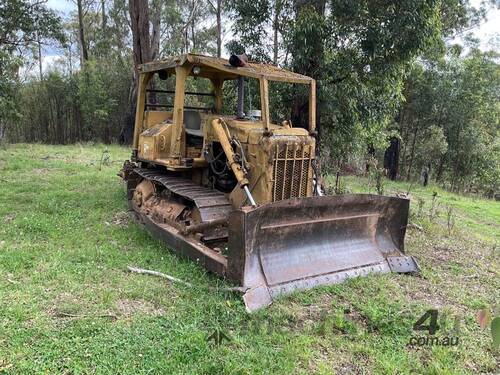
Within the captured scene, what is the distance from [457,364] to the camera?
3.19 meters

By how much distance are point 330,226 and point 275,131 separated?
120 cm

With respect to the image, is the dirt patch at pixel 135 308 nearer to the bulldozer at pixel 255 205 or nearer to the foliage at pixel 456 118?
the bulldozer at pixel 255 205

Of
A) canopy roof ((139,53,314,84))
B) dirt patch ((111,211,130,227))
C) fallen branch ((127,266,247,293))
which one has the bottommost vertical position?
fallen branch ((127,266,247,293))

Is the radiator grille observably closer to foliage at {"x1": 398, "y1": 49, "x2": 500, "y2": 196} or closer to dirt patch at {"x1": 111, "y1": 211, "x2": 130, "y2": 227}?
dirt patch at {"x1": 111, "y1": 211, "x2": 130, "y2": 227}

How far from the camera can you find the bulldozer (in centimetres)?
409

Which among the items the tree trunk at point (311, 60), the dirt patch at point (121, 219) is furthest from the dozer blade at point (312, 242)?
the tree trunk at point (311, 60)

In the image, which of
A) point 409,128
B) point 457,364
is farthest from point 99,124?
point 457,364

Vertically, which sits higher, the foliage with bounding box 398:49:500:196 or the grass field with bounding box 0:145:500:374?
the foliage with bounding box 398:49:500:196

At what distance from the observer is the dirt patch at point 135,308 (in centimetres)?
361

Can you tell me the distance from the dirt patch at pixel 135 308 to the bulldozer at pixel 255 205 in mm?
727

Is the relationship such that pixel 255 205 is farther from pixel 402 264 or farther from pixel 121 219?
pixel 121 219

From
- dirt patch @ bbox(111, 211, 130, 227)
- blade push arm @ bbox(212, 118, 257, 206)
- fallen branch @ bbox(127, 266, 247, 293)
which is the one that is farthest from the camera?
dirt patch @ bbox(111, 211, 130, 227)

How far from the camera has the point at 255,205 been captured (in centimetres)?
421

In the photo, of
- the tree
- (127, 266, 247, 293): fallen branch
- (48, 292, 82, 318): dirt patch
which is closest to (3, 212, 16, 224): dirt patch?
(127, 266, 247, 293): fallen branch
